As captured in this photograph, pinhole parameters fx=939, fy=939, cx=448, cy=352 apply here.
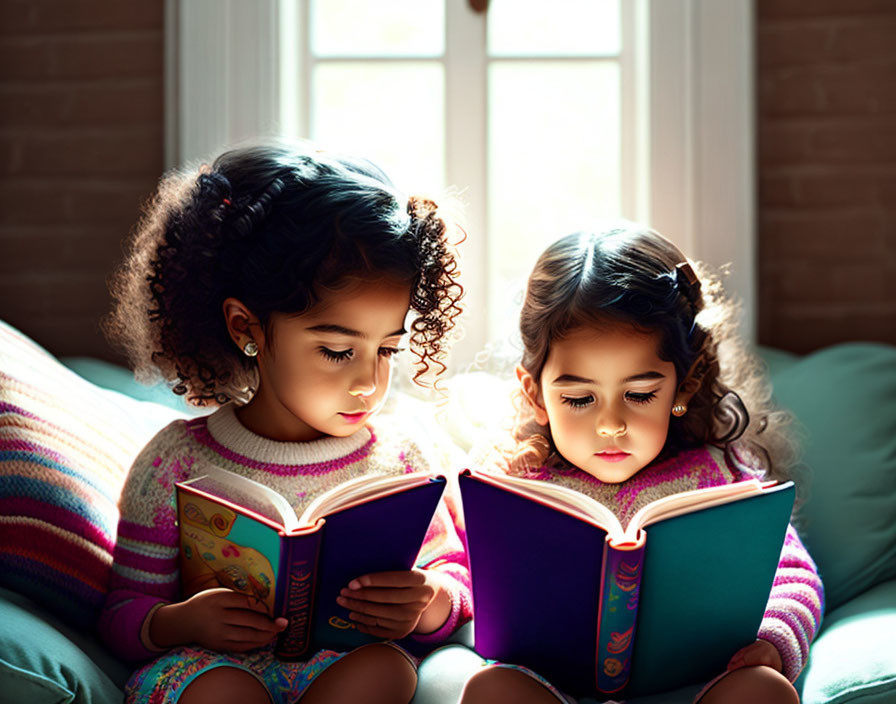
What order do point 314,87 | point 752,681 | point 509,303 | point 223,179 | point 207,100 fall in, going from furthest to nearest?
point 314,87
point 207,100
point 509,303
point 223,179
point 752,681

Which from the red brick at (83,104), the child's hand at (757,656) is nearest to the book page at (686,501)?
the child's hand at (757,656)

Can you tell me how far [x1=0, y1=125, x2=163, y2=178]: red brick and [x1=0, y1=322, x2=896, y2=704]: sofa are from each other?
27.4 inches

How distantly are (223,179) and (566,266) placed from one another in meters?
0.53

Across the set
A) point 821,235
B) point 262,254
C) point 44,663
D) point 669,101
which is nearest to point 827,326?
point 821,235

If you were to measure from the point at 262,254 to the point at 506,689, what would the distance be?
2.22ft

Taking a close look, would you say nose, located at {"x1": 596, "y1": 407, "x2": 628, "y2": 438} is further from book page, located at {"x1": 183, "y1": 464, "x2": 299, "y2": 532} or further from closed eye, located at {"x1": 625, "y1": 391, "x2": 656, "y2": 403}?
book page, located at {"x1": 183, "y1": 464, "x2": 299, "y2": 532}

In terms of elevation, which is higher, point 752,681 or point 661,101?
point 661,101

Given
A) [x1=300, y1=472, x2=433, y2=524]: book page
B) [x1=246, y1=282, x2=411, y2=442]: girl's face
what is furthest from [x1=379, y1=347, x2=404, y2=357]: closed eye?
[x1=300, y1=472, x2=433, y2=524]: book page

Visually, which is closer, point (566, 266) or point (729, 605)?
point (729, 605)

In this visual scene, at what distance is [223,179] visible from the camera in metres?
1.38

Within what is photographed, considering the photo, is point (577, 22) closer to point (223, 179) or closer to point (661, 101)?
point (661, 101)

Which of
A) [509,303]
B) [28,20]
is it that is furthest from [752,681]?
[28,20]

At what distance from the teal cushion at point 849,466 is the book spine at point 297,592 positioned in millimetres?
A: 894

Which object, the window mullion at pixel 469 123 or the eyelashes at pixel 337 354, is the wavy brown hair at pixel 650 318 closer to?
the eyelashes at pixel 337 354
